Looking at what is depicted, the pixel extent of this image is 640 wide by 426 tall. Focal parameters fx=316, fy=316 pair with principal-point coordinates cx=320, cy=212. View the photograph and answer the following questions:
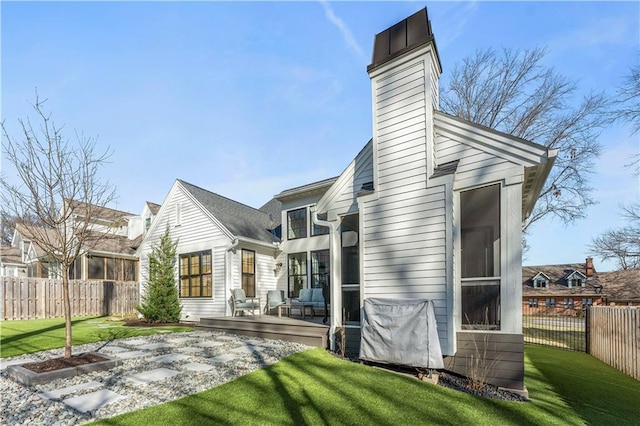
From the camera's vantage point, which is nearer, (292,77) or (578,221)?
(292,77)

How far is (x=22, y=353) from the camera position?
6234mm

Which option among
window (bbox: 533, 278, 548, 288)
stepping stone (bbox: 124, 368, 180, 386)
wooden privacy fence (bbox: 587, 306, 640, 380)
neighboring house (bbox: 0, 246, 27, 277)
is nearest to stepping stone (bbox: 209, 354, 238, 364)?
stepping stone (bbox: 124, 368, 180, 386)

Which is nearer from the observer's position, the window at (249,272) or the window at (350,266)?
the window at (350,266)

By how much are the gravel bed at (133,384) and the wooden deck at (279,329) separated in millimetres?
257

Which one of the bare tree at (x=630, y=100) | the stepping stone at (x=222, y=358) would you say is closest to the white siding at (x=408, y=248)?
the stepping stone at (x=222, y=358)

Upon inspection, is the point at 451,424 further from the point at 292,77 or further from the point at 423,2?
the point at 292,77

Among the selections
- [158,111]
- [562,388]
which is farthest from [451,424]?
[158,111]

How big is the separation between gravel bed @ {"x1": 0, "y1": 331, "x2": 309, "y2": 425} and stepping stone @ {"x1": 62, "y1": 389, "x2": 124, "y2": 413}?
7 cm

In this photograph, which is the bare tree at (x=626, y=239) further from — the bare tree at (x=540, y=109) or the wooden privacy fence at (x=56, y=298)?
the wooden privacy fence at (x=56, y=298)

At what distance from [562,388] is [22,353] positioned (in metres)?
9.88

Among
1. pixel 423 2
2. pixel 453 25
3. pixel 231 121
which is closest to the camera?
pixel 423 2

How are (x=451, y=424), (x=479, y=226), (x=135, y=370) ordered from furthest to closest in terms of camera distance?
(x=479, y=226) < (x=135, y=370) < (x=451, y=424)

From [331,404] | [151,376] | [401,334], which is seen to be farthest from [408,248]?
[151,376]

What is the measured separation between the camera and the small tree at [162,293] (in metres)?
11.1
